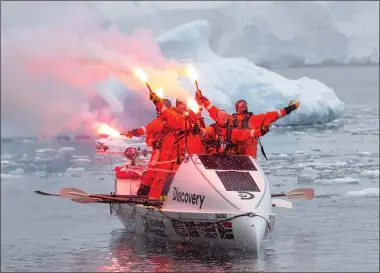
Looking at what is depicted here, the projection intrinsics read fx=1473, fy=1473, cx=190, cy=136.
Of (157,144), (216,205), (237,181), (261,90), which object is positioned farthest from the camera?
(261,90)

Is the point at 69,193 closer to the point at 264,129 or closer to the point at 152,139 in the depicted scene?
the point at 152,139

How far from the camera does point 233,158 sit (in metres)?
25.0

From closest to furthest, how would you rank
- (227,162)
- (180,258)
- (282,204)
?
(180,258), (227,162), (282,204)

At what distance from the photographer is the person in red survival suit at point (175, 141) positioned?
25609 mm

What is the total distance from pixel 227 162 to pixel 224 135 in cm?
75

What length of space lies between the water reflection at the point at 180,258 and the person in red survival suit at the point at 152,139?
1.16m

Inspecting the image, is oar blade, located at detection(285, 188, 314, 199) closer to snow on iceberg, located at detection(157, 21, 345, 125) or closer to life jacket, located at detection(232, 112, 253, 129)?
life jacket, located at detection(232, 112, 253, 129)

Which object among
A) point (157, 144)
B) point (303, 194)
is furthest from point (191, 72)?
point (303, 194)

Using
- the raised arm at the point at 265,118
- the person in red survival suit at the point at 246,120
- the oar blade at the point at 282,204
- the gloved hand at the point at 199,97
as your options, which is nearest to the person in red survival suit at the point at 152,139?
the gloved hand at the point at 199,97

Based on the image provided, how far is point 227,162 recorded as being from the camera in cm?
2492

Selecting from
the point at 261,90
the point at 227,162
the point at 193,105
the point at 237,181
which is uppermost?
the point at 261,90

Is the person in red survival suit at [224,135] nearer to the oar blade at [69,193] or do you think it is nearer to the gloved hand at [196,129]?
the gloved hand at [196,129]

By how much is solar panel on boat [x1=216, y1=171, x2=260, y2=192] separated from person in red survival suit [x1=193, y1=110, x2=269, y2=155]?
33.0 inches

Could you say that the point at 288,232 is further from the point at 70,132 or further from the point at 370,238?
the point at 70,132
